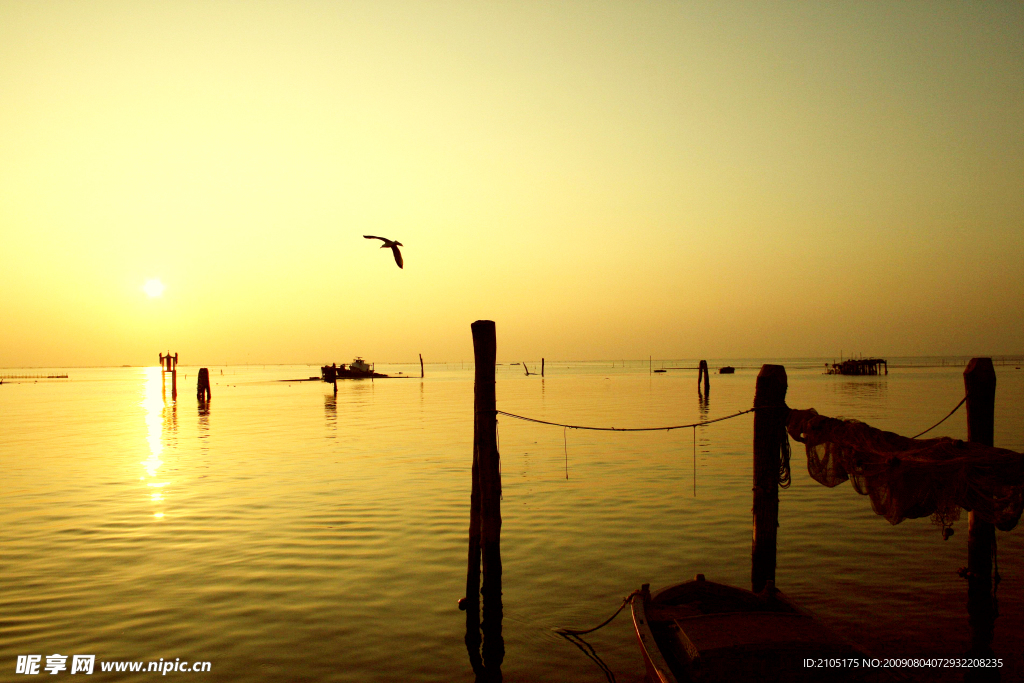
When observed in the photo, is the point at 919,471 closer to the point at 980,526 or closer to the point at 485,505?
the point at 980,526

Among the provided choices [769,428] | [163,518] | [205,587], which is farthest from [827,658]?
[163,518]

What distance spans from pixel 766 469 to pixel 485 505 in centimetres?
386

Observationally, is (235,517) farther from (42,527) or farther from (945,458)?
(945,458)

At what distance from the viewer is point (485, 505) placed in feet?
31.0

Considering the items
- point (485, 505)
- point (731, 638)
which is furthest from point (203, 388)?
point (731, 638)

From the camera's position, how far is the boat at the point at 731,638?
6352 millimetres

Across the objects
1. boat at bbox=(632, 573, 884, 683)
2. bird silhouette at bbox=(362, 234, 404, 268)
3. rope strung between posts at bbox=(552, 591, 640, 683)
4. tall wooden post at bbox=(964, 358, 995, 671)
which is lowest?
rope strung between posts at bbox=(552, 591, 640, 683)

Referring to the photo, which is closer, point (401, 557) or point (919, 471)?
point (919, 471)

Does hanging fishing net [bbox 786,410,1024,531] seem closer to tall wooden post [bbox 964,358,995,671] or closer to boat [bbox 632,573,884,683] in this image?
tall wooden post [bbox 964,358,995,671]

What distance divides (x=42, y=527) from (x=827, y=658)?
14674 millimetres

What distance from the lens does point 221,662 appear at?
7.97 m

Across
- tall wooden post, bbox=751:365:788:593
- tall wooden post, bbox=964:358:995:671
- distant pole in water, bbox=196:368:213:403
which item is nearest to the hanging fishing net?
tall wooden post, bbox=751:365:788:593

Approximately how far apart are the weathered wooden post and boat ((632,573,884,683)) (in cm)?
215

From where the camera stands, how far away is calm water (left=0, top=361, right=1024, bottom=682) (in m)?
8.41
